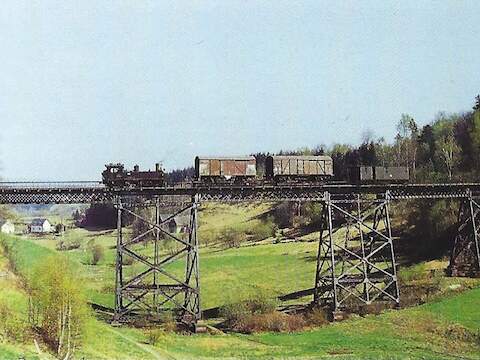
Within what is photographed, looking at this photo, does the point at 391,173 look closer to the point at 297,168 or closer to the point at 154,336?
the point at 297,168

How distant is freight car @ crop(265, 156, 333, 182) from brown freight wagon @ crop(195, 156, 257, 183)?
152 centimetres

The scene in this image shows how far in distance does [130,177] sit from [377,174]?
52.2ft

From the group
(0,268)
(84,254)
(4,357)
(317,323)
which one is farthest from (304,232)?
(4,357)

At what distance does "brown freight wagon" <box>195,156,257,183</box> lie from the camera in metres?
34.9

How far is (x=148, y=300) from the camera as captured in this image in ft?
141

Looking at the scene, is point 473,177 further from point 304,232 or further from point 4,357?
point 4,357

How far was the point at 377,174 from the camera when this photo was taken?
1451 inches

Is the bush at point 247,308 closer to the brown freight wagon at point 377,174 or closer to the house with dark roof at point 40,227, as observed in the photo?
the brown freight wagon at point 377,174

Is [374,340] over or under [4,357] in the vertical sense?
under

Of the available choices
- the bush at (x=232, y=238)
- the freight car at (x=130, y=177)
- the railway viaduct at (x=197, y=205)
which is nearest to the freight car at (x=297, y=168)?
the railway viaduct at (x=197, y=205)

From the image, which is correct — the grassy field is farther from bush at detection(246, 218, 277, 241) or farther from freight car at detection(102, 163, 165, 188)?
bush at detection(246, 218, 277, 241)

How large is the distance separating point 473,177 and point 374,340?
29632 mm

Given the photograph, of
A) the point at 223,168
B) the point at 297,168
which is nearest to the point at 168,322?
the point at 223,168

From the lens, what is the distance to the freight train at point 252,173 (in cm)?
3434
